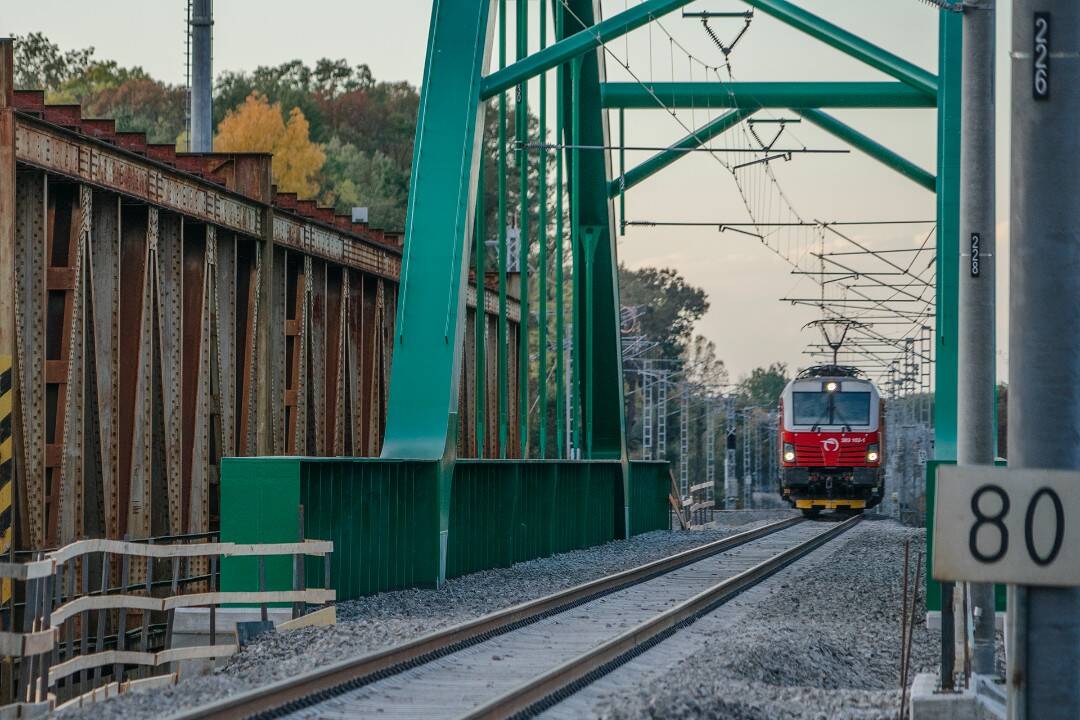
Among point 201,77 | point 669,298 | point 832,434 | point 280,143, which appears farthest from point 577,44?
point 669,298

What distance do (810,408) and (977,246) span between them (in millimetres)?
30492

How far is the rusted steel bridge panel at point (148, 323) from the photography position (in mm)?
15758

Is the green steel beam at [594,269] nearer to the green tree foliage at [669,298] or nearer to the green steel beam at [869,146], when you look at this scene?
the green steel beam at [869,146]

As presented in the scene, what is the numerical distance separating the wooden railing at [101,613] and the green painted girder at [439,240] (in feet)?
13.8

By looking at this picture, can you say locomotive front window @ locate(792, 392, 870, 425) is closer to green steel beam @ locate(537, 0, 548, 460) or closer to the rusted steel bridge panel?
green steel beam @ locate(537, 0, 548, 460)

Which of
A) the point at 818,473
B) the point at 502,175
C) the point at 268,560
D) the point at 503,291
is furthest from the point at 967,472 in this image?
the point at 818,473

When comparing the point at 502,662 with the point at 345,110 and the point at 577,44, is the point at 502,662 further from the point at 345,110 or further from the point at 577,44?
the point at 345,110

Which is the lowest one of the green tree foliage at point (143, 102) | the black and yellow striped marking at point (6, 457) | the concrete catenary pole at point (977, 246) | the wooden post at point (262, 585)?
the wooden post at point (262, 585)

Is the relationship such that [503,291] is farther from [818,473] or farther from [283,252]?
[818,473]

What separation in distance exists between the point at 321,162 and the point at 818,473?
4986 cm

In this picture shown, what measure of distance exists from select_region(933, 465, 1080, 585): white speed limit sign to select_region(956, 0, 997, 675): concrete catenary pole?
726cm

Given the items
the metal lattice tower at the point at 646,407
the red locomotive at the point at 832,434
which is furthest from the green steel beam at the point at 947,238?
the metal lattice tower at the point at 646,407

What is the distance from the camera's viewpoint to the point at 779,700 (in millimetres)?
11031

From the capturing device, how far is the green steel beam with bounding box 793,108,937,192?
27.0m
